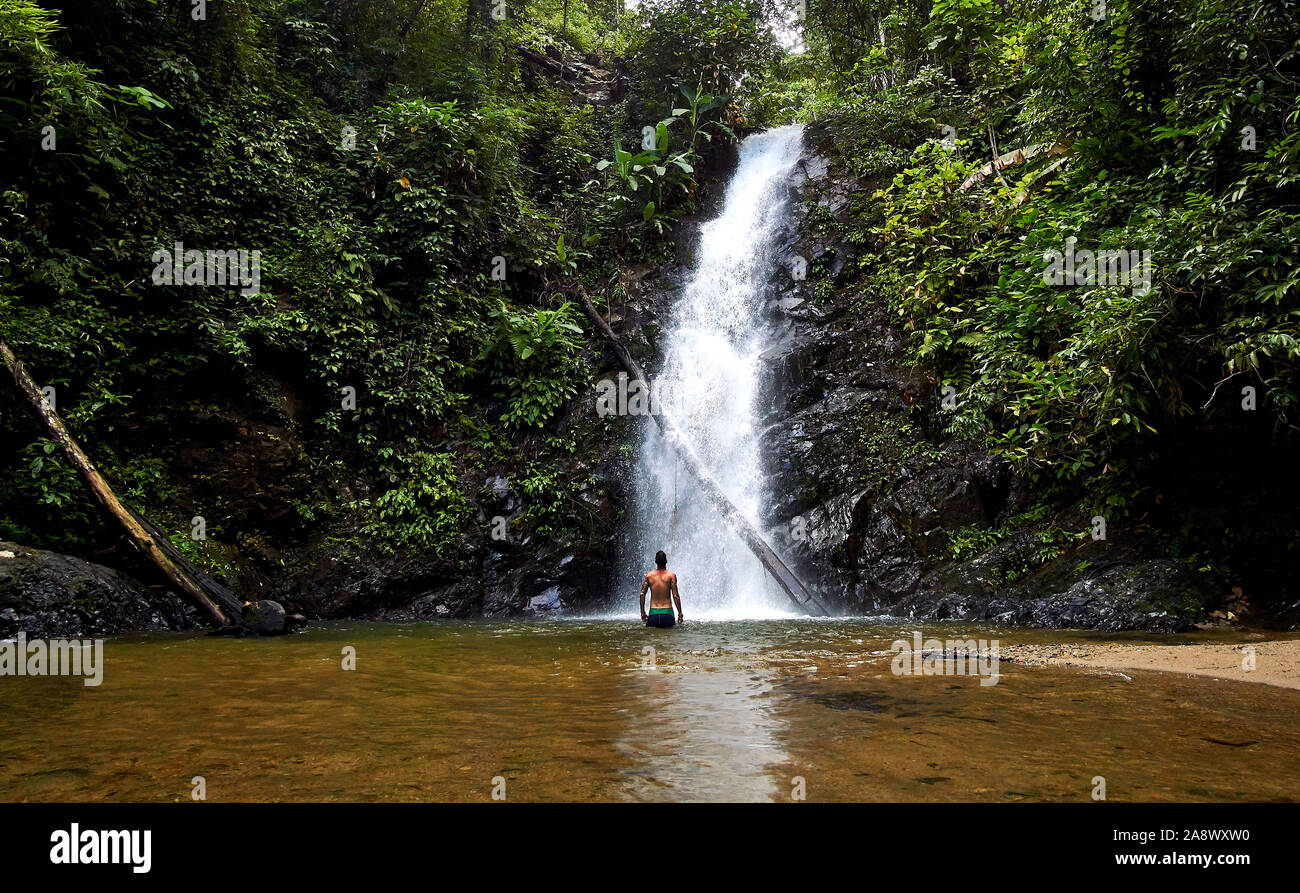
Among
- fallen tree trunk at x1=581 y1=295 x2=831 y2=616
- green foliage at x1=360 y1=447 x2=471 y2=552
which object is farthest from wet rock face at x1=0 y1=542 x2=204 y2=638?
fallen tree trunk at x1=581 y1=295 x2=831 y2=616

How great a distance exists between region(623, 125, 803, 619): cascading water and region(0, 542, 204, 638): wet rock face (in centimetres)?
714

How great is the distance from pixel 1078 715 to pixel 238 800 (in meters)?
4.08

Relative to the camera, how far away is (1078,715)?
370cm

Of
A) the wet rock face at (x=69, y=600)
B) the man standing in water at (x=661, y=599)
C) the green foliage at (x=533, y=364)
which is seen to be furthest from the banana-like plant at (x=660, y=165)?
the wet rock face at (x=69, y=600)

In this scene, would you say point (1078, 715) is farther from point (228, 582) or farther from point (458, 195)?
point (458, 195)

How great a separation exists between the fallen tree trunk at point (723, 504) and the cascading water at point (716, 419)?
0.19 meters

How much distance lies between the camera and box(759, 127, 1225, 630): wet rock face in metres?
8.34

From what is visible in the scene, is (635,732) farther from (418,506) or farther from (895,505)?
(418,506)

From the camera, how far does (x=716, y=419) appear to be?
43.8 feet

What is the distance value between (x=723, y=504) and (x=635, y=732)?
27.3 ft

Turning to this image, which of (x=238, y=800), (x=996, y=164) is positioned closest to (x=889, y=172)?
(x=996, y=164)

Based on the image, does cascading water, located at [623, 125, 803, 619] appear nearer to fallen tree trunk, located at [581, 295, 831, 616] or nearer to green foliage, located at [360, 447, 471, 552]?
fallen tree trunk, located at [581, 295, 831, 616]

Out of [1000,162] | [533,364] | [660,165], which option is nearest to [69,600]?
[533,364]

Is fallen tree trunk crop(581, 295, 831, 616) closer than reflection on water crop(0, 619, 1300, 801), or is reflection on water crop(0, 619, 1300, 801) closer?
reflection on water crop(0, 619, 1300, 801)
